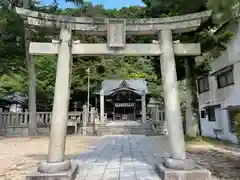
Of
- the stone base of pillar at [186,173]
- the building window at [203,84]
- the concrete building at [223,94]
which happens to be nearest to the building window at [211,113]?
the concrete building at [223,94]

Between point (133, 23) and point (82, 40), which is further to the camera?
point (82, 40)

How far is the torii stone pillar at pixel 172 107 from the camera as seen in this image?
15.3ft

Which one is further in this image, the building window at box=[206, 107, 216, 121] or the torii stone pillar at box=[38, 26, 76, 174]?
the building window at box=[206, 107, 216, 121]

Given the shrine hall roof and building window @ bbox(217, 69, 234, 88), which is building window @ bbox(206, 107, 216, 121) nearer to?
building window @ bbox(217, 69, 234, 88)

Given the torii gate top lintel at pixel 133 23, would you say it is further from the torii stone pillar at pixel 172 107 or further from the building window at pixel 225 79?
the building window at pixel 225 79

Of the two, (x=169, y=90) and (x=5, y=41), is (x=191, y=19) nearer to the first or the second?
(x=169, y=90)

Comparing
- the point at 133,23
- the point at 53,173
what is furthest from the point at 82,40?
the point at 53,173

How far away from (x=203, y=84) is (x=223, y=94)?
315 centimetres

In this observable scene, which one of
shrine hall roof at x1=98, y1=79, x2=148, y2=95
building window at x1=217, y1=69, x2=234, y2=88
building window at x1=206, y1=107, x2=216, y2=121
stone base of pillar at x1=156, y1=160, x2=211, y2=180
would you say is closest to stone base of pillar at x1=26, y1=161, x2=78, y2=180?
stone base of pillar at x1=156, y1=160, x2=211, y2=180

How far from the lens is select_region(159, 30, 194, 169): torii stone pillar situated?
466 cm

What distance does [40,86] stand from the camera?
21.3 m

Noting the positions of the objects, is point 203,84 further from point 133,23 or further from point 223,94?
point 133,23

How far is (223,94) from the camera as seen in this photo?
12781mm

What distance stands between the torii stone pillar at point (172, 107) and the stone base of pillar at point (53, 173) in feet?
6.73
